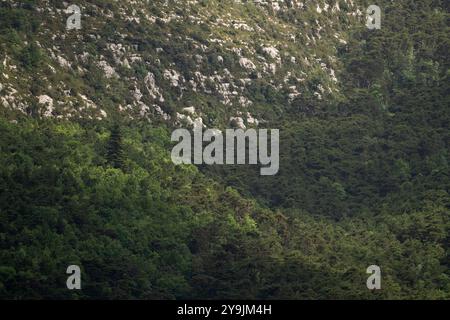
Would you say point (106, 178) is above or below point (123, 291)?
above

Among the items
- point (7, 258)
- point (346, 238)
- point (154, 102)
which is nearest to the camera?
point (7, 258)

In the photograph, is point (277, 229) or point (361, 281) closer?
point (361, 281)

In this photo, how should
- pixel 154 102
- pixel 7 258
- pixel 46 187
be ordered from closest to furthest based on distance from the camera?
pixel 7 258 < pixel 46 187 < pixel 154 102

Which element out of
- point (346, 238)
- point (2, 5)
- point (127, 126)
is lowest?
point (346, 238)

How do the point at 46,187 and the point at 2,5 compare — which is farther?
the point at 2,5

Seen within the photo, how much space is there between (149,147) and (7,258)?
35720mm

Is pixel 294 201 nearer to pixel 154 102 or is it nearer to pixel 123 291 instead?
pixel 154 102

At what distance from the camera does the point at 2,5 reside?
19675cm

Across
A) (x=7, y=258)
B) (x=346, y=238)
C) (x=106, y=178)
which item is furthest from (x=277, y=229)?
(x=7, y=258)
